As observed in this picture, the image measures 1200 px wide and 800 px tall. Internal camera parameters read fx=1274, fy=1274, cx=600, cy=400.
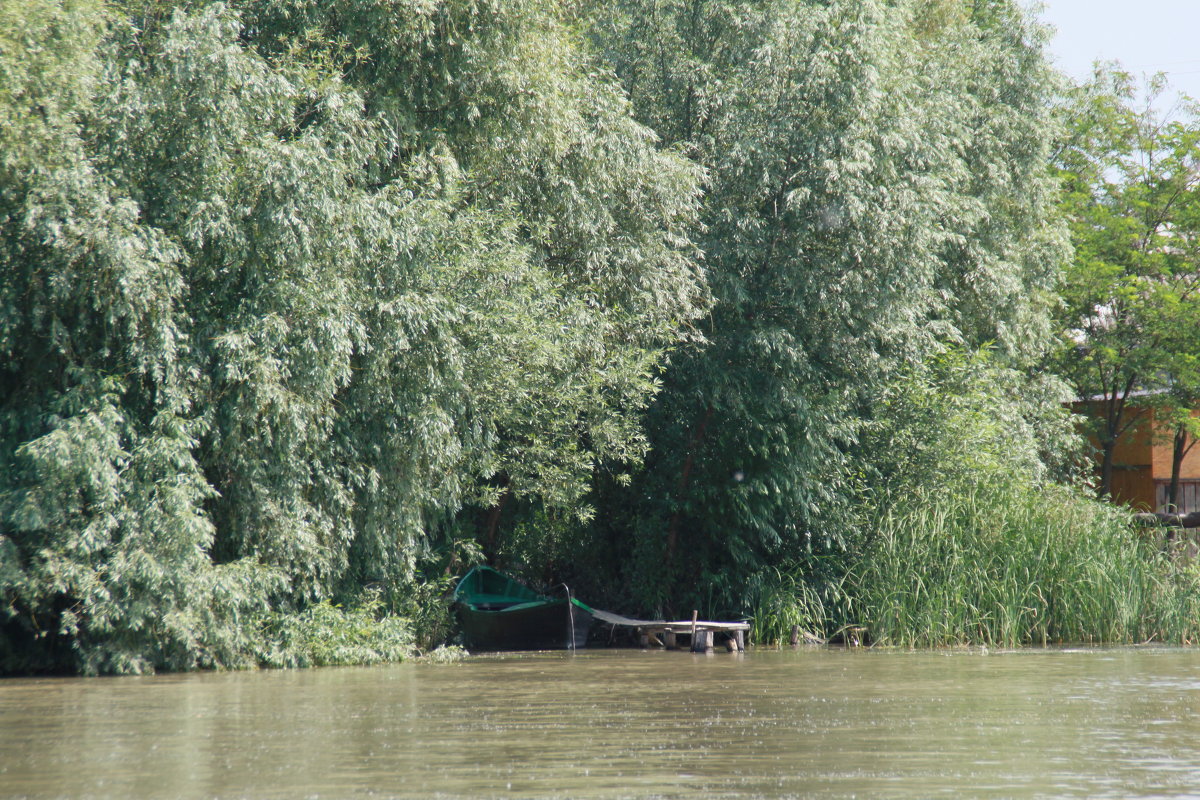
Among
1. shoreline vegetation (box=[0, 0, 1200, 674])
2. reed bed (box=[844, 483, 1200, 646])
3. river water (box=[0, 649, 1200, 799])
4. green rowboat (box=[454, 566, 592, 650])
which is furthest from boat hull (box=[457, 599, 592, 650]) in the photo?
reed bed (box=[844, 483, 1200, 646])

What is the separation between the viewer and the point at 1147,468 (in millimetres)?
35938

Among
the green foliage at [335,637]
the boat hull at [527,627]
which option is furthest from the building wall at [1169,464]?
the green foliage at [335,637]

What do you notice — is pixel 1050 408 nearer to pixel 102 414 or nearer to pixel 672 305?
pixel 672 305

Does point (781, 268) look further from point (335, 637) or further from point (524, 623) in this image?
point (335, 637)

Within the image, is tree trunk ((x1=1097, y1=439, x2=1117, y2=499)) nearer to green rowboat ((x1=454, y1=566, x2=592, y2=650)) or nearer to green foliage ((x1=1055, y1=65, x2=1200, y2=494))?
green foliage ((x1=1055, y1=65, x2=1200, y2=494))

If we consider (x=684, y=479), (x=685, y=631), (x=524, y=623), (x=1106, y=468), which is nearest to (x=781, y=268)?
(x=684, y=479)

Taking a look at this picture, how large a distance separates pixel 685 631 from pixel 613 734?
35.7 ft

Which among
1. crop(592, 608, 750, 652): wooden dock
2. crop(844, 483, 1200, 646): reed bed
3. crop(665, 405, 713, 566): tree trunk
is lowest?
crop(592, 608, 750, 652): wooden dock

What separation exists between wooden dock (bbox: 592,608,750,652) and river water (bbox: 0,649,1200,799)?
3.84 metres

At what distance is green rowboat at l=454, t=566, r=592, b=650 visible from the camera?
798 inches

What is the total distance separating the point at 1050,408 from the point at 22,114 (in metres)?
22.3

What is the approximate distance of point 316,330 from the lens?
51.2 feet

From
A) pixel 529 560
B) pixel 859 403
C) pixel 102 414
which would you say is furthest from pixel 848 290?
pixel 102 414

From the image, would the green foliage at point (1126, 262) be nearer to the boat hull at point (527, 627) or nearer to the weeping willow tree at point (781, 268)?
the weeping willow tree at point (781, 268)
